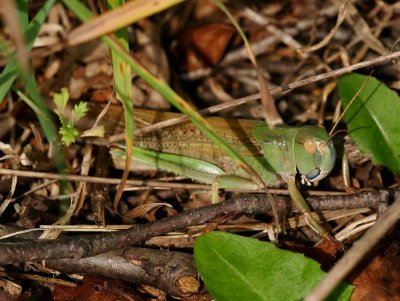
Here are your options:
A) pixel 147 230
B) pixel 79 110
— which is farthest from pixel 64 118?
pixel 147 230

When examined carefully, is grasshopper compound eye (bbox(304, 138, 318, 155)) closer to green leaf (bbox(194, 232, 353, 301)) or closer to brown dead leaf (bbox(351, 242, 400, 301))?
brown dead leaf (bbox(351, 242, 400, 301))

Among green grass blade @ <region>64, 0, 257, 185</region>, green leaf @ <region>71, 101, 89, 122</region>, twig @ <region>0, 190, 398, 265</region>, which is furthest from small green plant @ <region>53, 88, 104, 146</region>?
green grass blade @ <region>64, 0, 257, 185</region>

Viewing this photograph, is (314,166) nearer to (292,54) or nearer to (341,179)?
(341,179)

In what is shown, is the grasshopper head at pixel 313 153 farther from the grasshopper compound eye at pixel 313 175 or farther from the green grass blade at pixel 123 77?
the green grass blade at pixel 123 77

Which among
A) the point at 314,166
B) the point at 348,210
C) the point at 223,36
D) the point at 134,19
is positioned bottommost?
the point at 348,210

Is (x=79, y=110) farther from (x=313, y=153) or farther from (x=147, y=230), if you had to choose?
(x=313, y=153)

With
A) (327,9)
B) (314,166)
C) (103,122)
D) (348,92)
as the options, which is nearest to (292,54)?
(327,9)

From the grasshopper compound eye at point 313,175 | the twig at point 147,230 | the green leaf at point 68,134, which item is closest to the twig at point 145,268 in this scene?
the twig at point 147,230
